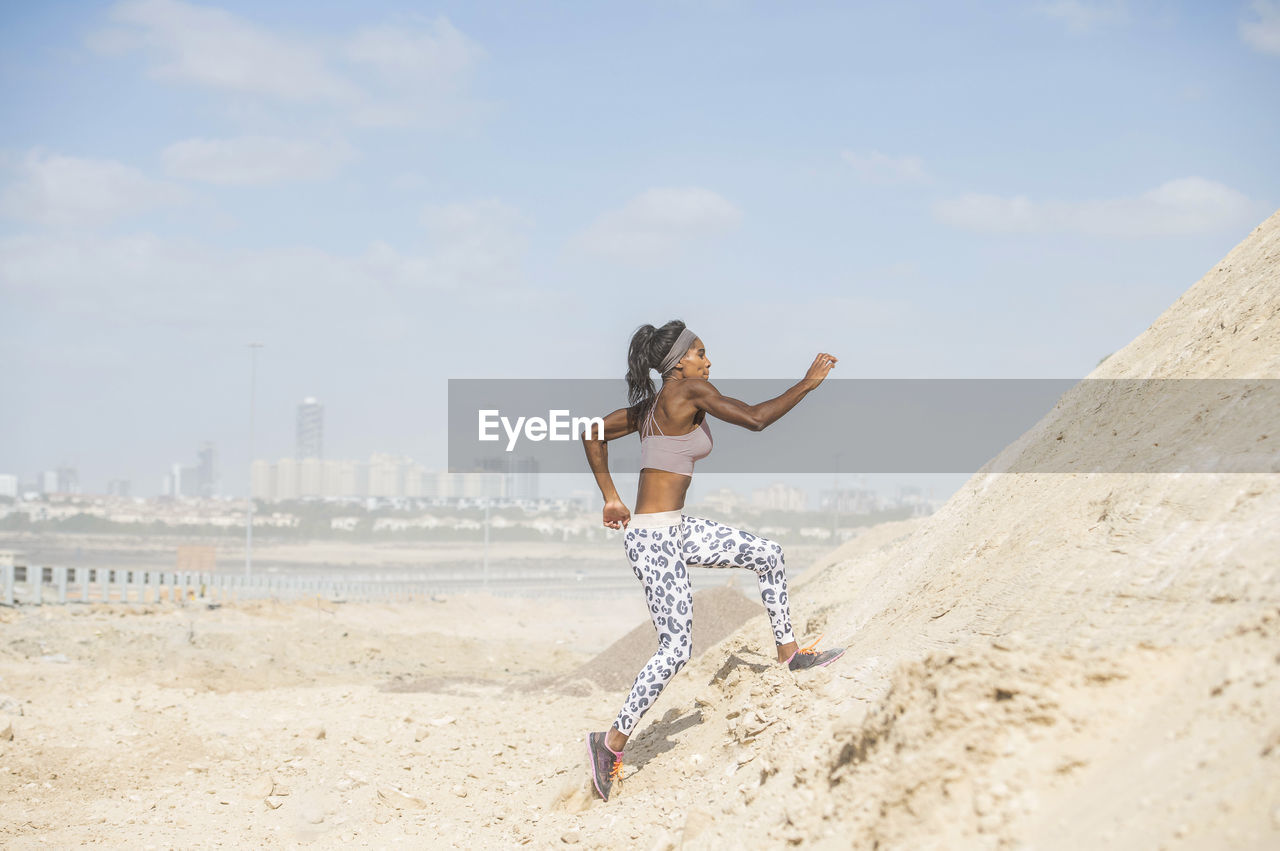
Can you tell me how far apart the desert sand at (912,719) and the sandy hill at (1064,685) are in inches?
0.4

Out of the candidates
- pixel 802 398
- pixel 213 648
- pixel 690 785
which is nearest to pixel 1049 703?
pixel 802 398

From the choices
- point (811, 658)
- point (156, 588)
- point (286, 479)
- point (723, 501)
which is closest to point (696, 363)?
point (811, 658)

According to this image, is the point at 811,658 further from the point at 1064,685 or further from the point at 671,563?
the point at 1064,685

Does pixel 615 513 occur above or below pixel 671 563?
above

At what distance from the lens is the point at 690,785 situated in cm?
471

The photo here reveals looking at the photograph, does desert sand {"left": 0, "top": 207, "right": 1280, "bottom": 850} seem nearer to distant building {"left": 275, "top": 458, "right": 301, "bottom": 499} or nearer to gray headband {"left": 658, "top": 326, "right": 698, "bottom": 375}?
gray headband {"left": 658, "top": 326, "right": 698, "bottom": 375}

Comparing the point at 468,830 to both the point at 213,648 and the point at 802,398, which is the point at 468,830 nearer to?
the point at 802,398

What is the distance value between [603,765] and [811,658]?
1186 mm

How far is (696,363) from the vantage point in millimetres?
4953

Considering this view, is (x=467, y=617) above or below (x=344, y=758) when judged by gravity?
below

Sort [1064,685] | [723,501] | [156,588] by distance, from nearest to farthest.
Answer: [1064,685] < [156,588] < [723,501]

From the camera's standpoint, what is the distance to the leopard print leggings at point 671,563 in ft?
16.2

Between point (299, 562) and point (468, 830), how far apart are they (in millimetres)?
64983

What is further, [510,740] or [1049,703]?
[510,740]
